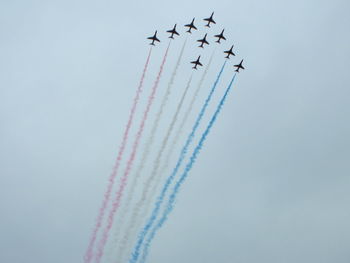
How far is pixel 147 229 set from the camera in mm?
68812

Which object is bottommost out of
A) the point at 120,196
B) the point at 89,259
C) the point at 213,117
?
the point at 89,259

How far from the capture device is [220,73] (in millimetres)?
75062

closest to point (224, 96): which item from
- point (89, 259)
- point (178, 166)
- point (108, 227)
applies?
point (178, 166)

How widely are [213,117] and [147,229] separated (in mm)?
19807

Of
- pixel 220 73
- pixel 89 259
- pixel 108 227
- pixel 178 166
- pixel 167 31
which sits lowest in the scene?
pixel 89 259

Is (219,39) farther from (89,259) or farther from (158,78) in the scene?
(89,259)

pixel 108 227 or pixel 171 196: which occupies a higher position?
pixel 171 196

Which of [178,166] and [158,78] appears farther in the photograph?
[158,78]

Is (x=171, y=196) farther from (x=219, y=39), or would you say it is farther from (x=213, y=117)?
(x=219, y=39)

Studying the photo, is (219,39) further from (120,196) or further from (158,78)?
(120,196)

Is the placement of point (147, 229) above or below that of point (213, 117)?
below

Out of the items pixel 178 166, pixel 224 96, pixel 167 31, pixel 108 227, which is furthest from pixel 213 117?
pixel 108 227

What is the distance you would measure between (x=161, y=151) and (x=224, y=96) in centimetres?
1351

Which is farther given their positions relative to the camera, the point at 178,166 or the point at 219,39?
the point at 219,39
